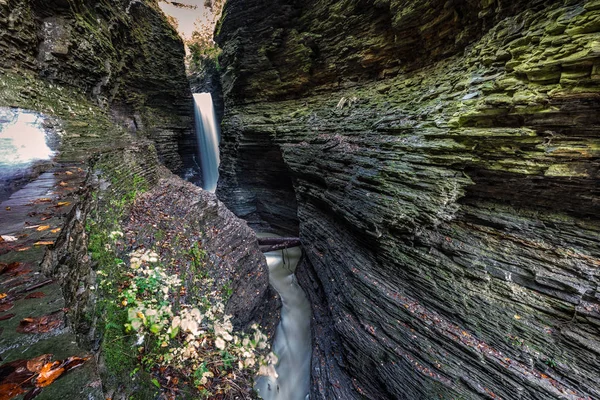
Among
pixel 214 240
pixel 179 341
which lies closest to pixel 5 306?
pixel 179 341

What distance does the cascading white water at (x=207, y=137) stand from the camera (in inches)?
707

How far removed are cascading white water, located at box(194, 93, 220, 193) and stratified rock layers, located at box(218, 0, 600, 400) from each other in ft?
42.9

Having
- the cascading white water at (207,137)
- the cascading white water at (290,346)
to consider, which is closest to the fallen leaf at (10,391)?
the cascading white water at (290,346)

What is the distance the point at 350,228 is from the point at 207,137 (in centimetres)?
1560

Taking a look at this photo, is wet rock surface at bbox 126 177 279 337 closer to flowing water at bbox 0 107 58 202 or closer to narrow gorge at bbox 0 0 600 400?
narrow gorge at bbox 0 0 600 400

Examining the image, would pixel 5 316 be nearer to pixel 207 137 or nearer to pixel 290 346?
pixel 290 346

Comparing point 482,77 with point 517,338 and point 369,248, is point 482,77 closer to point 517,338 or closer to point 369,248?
point 369,248

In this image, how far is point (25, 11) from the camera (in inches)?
229

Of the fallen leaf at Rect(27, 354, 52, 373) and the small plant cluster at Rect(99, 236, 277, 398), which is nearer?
the fallen leaf at Rect(27, 354, 52, 373)

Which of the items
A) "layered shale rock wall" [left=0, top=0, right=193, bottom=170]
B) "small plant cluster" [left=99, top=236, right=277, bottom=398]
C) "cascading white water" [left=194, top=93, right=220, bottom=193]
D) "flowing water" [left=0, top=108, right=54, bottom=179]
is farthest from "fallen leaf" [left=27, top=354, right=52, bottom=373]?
"cascading white water" [left=194, top=93, right=220, bottom=193]

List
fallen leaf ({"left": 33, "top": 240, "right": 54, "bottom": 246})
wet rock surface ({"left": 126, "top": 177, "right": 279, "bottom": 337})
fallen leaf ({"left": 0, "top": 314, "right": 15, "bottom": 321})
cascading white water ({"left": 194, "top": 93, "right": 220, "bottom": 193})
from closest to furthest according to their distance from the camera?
1. fallen leaf ({"left": 0, "top": 314, "right": 15, "bottom": 321})
2. fallen leaf ({"left": 33, "top": 240, "right": 54, "bottom": 246})
3. wet rock surface ({"left": 126, "top": 177, "right": 279, "bottom": 337})
4. cascading white water ({"left": 194, "top": 93, "right": 220, "bottom": 193})

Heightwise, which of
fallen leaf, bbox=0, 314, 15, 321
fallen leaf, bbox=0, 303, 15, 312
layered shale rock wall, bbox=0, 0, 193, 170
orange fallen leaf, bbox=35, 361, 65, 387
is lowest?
orange fallen leaf, bbox=35, 361, 65, 387

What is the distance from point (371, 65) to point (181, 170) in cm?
1357

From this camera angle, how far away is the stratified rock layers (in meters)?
3.53
